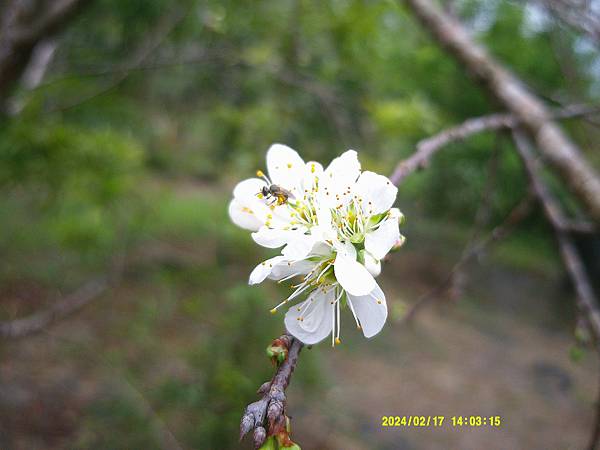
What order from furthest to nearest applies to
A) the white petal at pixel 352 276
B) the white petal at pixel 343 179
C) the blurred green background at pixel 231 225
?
the blurred green background at pixel 231 225 → the white petal at pixel 343 179 → the white petal at pixel 352 276

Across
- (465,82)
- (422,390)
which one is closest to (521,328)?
(422,390)

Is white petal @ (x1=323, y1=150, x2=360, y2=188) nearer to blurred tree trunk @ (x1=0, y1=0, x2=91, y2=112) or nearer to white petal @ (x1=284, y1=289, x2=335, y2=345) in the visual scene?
white petal @ (x1=284, y1=289, x2=335, y2=345)

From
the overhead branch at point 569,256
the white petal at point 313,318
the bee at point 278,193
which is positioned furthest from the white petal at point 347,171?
the overhead branch at point 569,256

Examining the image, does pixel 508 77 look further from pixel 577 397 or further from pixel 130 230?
pixel 577 397

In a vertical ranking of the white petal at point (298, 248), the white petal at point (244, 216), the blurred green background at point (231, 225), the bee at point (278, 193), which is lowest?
the blurred green background at point (231, 225)

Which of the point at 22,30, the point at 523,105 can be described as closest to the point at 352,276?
the point at 523,105

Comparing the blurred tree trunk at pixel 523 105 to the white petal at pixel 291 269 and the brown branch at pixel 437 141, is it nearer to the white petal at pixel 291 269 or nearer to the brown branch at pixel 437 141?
the brown branch at pixel 437 141

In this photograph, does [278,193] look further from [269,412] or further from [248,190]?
[269,412]
